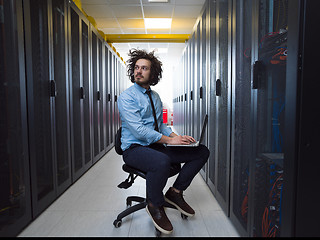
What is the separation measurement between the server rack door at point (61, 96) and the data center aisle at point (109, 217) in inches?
8.6

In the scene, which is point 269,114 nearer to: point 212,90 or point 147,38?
point 212,90

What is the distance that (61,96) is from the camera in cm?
238

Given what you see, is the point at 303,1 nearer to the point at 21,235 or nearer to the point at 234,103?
the point at 234,103

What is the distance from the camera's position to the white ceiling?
4.15 meters

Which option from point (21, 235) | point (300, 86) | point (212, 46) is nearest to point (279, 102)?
point (300, 86)

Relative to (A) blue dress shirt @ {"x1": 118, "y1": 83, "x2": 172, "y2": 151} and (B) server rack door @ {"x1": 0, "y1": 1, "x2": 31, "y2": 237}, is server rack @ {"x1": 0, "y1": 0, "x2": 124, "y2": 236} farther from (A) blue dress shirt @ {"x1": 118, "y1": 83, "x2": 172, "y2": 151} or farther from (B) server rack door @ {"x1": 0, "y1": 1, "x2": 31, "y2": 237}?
(A) blue dress shirt @ {"x1": 118, "y1": 83, "x2": 172, "y2": 151}

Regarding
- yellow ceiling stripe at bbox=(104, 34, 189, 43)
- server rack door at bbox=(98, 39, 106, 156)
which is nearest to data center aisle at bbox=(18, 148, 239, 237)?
server rack door at bbox=(98, 39, 106, 156)

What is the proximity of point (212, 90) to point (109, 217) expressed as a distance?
1.44m

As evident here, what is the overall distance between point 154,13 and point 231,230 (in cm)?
410

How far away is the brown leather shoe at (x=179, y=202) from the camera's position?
1.75 metres

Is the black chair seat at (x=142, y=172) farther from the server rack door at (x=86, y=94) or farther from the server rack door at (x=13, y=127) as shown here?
the server rack door at (x=86, y=94)

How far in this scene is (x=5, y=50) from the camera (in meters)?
1.51

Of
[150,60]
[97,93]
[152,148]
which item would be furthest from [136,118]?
[97,93]

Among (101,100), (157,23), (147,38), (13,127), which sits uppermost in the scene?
(157,23)
